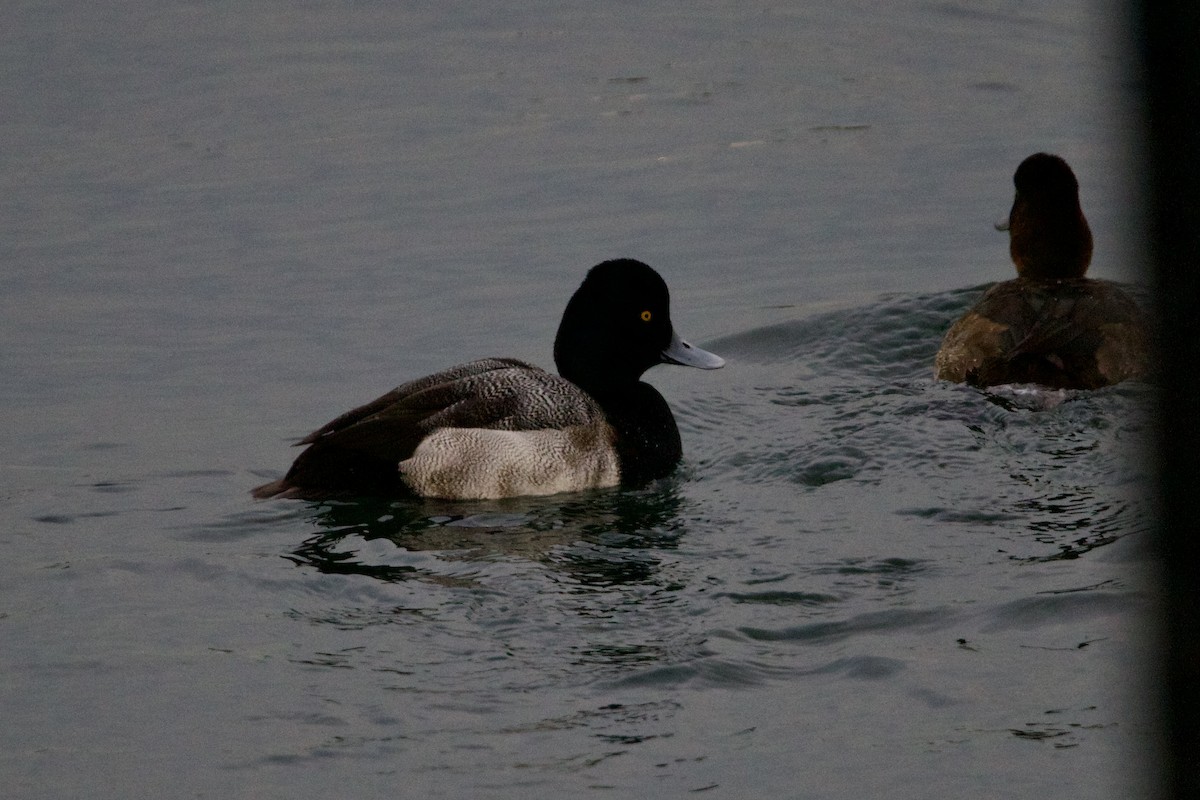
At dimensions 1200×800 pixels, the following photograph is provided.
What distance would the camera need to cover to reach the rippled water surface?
4898mm

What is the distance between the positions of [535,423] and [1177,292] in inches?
270

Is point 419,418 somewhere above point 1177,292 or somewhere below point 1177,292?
below

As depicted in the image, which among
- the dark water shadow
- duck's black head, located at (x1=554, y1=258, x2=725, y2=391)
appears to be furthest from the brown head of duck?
the dark water shadow

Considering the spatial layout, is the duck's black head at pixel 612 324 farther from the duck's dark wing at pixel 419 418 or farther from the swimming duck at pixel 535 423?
the duck's dark wing at pixel 419 418

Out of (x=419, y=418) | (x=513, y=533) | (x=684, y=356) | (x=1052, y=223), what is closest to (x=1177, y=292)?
(x=513, y=533)

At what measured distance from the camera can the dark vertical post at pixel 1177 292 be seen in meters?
0.95

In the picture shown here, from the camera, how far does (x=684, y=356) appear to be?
28.0ft

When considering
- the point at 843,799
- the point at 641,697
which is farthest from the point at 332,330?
the point at 843,799

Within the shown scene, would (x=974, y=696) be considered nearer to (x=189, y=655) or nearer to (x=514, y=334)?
(x=189, y=655)

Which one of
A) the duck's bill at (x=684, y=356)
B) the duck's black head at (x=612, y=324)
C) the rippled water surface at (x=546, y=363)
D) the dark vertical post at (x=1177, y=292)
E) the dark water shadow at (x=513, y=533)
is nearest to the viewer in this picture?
the dark vertical post at (x=1177, y=292)

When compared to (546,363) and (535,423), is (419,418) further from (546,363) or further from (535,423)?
(546,363)

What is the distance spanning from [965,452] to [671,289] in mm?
3610

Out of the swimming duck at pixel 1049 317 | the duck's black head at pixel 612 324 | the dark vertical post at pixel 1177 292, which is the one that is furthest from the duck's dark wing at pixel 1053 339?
the dark vertical post at pixel 1177 292

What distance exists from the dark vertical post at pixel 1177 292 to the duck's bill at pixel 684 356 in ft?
24.5
